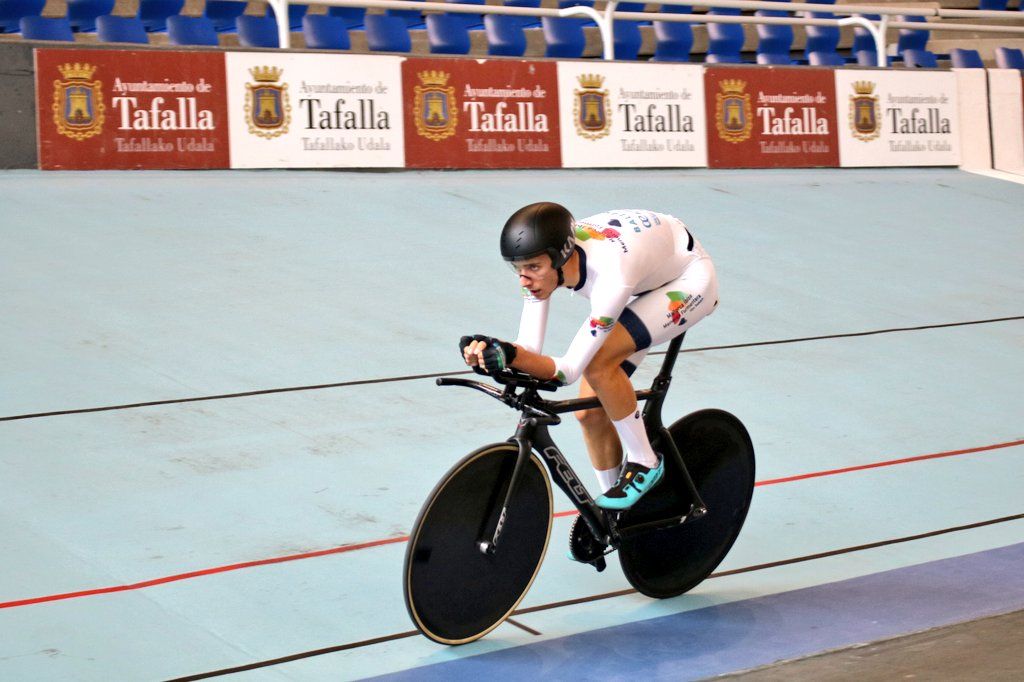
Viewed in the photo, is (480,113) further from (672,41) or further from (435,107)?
(672,41)

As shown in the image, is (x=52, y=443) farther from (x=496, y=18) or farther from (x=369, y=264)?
(x=496, y=18)

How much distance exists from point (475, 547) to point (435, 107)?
6.66m

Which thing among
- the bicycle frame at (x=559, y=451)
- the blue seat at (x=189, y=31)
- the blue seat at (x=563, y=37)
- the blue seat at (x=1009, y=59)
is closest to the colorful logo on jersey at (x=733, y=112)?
the blue seat at (x=563, y=37)

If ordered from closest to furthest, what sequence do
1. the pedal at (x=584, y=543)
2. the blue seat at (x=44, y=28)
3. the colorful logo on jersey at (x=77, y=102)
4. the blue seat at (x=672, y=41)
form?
the pedal at (x=584, y=543)
the colorful logo on jersey at (x=77, y=102)
the blue seat at (x=44, y=28)
the blue seat at (x=672, y=41)

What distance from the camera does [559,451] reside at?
3424mm

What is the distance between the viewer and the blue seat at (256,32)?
1005 centimetres

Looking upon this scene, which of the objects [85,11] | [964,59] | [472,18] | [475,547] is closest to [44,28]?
[85,11]

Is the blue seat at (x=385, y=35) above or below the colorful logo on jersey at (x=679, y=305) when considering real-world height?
above

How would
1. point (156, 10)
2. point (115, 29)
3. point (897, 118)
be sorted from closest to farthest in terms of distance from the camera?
point (115, 29) < point (156, 10) < point (897, 118)

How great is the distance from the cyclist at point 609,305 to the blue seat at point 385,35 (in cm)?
773

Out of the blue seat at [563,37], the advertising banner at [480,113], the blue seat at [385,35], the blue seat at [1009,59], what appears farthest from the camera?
the blue seat at [1009,59]

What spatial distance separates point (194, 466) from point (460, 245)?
141 inches

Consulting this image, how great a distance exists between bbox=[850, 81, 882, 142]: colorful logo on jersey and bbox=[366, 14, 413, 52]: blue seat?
4334mm

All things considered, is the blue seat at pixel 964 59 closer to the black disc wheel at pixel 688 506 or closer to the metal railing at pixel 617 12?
the metal railing at pixel 617 12
